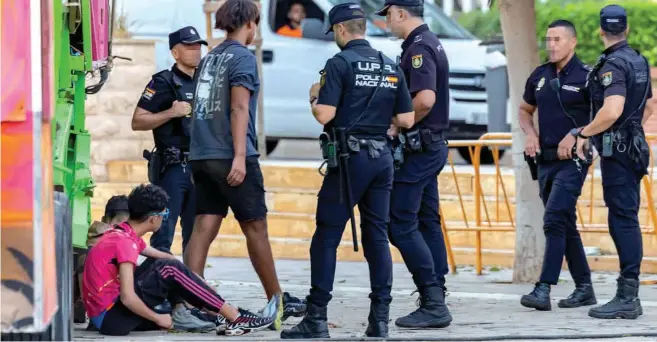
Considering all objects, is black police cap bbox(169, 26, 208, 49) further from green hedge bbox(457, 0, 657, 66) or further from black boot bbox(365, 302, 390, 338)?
green hedge bbox(457, 0, 657, 66)

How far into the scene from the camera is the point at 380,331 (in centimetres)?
680

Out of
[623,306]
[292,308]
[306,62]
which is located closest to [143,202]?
[292,308]

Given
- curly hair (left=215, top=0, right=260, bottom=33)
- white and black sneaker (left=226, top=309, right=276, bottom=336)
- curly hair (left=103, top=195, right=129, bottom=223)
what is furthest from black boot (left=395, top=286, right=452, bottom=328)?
curly hair (left=215, top=0, right=260, bottom=33)

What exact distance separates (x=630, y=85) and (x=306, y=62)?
6983mm

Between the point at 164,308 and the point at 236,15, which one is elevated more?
the point at 236,15

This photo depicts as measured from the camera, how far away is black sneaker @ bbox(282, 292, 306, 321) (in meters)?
7.68

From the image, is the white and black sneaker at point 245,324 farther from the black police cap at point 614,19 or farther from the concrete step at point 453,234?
the concrete step at point 453,234

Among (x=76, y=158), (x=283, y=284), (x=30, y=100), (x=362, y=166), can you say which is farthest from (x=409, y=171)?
(x=30, y=100)

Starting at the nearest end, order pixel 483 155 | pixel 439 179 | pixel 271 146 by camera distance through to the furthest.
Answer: pixel 439 179
pixel 483 155
pixel 271 146

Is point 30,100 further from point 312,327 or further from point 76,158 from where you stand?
point 312,327

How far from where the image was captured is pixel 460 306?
8.46 meters

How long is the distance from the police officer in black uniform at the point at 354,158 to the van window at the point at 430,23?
7868 millimetres

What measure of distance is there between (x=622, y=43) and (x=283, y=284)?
3.16 m

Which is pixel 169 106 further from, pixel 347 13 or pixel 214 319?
pixel 347 13
